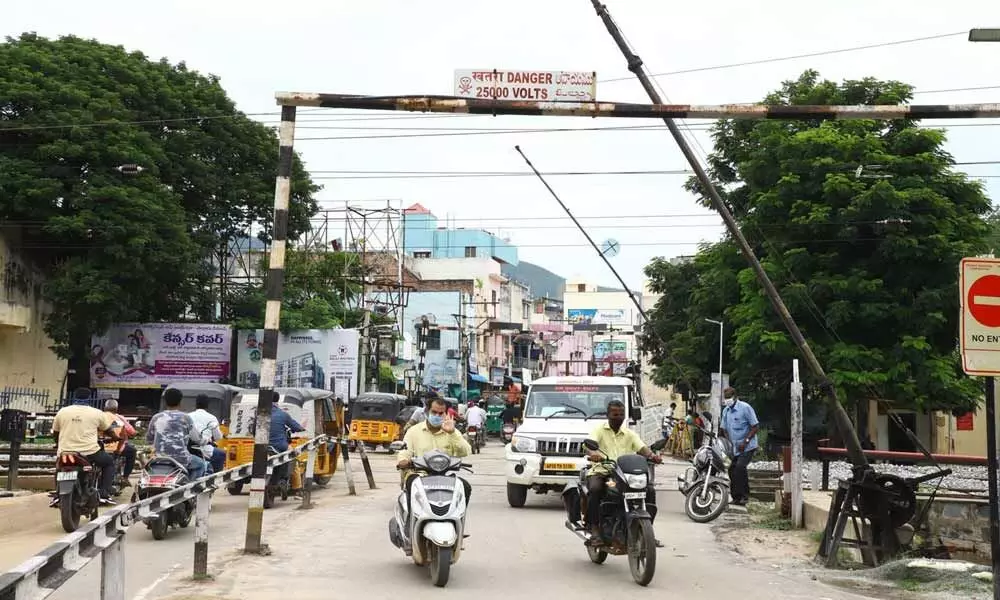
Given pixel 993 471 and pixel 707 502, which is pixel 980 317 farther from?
pixel 707 502

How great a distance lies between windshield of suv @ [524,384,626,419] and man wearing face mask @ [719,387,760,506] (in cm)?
175

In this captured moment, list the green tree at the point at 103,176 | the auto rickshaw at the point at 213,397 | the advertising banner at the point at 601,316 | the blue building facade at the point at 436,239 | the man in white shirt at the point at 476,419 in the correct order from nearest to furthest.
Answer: the auto rickshaw at the point at 213,397, the green tree at the point at 103,176, the man in white shirt at the point at 476,419, the blue building facade at the point at 436,239, the advertising banner at the point at 601,316

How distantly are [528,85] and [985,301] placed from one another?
5.61 meters

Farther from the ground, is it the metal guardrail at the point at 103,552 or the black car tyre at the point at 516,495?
the metal guardrail at the point at 103,552

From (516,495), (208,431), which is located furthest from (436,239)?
(208,431)

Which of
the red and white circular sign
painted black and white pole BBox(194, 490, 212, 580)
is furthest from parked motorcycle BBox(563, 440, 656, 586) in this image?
painted black and white pole BBox(194, 490, 212, 580)

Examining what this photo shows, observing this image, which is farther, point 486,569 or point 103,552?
point 486,569

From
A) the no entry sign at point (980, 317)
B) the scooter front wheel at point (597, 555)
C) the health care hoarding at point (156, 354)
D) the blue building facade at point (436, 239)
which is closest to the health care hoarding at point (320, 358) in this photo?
the health care hoarding at point (156, 354)

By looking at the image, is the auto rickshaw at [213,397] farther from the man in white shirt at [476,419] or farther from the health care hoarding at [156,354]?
the health care hoarding at [156,354]

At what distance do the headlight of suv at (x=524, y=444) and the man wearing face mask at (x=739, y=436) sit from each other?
3157 mm

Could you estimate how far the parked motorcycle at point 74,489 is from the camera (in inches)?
496

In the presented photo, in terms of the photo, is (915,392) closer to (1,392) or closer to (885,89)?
(885,89)

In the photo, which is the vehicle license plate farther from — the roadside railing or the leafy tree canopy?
the leafy tree canopy

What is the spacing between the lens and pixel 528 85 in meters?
11.8
